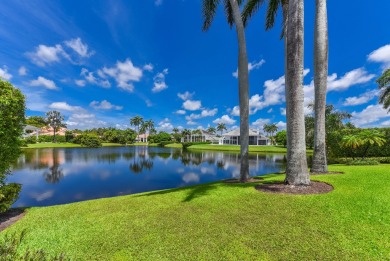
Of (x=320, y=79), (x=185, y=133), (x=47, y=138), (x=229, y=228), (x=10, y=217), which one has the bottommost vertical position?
(x=10, y=217)

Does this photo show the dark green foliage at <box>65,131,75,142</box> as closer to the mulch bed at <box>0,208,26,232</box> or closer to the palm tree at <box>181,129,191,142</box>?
the palm tree at <box>181,129,191,142</box>

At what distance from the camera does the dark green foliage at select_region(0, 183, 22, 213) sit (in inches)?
266

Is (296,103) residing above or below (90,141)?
above

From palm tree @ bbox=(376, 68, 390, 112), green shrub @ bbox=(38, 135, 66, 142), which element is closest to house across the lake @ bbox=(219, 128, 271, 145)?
palm tree @ bbox=(376, 68, 390, 112)

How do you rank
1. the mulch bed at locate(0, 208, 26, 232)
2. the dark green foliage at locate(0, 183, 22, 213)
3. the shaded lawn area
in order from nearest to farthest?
the shaded lawn area < the mulch bed at locate(0, 208, 26, 232) < the dark green foliage at locate(0, 183, 22, 213)

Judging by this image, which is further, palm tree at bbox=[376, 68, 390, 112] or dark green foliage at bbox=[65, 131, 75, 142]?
dark green foliage at bbox=[65, 131, 75, 142]

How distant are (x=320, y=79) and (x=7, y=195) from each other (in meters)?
14.9

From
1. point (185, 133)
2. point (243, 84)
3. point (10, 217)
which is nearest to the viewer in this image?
point (10, 217)

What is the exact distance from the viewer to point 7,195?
706 cm

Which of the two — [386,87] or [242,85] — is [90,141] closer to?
[242,85]

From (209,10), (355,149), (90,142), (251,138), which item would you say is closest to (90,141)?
(90,142)

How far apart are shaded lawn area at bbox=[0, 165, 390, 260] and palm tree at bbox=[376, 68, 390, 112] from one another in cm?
2378

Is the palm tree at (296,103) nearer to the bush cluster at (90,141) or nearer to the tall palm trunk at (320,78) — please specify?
the tall palm trunk at (320,78)

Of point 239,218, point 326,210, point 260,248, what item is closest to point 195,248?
point 260,248
